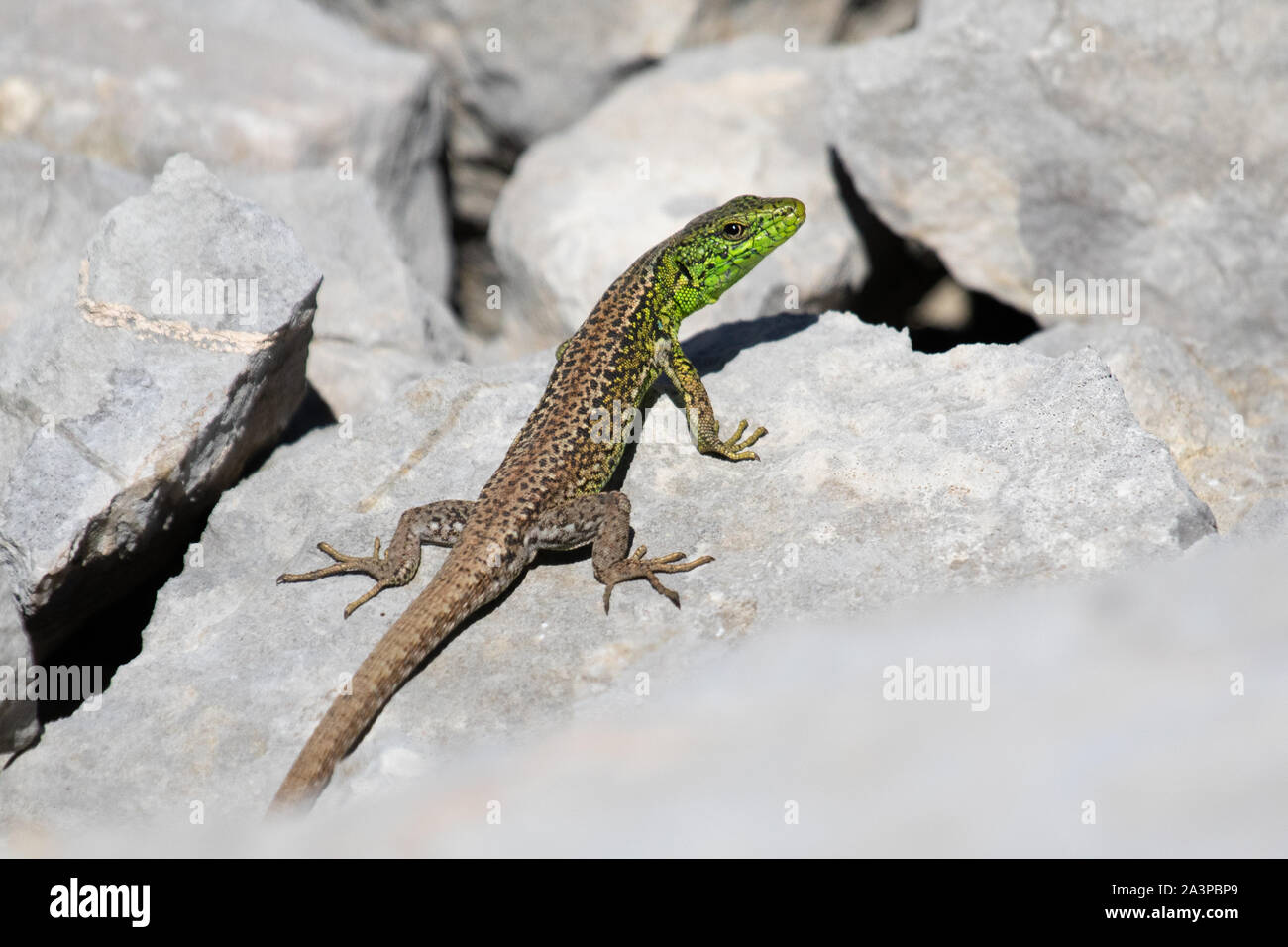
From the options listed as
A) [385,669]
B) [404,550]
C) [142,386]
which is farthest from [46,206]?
[385,669]

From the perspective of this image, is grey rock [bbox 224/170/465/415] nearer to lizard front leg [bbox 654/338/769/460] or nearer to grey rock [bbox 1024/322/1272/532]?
lizard front leg [bbox 654/338/769/460]

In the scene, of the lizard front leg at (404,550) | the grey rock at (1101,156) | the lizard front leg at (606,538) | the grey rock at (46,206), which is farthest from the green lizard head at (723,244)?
the grey rock at (46,206)

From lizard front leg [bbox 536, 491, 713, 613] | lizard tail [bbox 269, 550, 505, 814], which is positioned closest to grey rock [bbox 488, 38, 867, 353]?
lizard front leg [bbox 536, 491, 713, 613]

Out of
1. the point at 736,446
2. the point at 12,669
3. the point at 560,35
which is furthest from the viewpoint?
the point at 560,35

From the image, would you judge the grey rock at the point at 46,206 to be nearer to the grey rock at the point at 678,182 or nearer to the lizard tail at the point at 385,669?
the grey rock at the point at 678,182

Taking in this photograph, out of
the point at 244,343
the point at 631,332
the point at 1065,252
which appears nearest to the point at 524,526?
the point at 631,332

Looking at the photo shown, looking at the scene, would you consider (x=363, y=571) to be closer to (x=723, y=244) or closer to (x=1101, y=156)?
(x=723, y=244)
